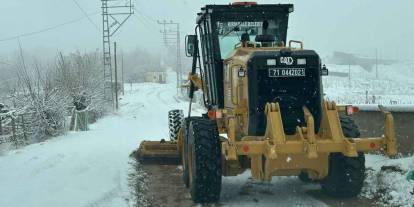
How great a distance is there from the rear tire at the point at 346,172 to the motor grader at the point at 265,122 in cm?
2

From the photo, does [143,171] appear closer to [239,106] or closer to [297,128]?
[239,106]

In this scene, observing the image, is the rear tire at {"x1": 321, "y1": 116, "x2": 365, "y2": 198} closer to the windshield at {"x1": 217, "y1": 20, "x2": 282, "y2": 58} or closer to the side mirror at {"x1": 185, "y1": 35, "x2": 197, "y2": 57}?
the windshield at {"x1": 217, "y1": 20, "x2": 282, "y2": 58}

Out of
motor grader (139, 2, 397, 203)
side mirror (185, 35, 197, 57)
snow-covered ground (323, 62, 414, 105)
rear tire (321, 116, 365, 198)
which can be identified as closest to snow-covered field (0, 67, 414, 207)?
rear tire (321, 116, 365, 198)

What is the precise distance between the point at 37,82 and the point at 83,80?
10.6 m

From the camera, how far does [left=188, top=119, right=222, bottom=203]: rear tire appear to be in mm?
8094

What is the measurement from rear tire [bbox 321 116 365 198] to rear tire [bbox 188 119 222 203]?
1790 mm

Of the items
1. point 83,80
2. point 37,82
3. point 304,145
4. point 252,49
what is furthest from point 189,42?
point 83,80

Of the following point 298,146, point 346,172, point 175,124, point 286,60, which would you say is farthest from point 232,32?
point 175,124

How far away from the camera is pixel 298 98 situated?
27.1ft

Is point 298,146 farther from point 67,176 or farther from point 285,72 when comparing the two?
point 67,176

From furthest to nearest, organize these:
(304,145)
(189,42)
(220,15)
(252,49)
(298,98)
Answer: (189,42)
(220,15)
(252,49)
(298,98)
(304,145)

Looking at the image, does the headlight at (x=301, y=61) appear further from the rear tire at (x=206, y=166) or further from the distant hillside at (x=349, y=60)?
the distant hillside at (x=349, y=60)

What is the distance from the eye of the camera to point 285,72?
815 centimetres

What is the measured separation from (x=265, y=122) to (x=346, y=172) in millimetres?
1438
